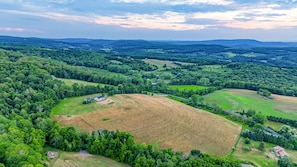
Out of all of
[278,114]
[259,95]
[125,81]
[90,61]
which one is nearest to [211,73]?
[259,95]

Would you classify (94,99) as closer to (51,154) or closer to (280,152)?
(51,154)

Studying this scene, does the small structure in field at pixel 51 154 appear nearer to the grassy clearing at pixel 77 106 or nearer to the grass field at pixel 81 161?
the grass field at pixel 81 161

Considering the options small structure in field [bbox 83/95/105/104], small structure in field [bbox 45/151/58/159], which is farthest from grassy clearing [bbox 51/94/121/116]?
small structure in field [bbox 45/151/58/159]

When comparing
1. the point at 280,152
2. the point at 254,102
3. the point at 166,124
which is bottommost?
the point at 280,152

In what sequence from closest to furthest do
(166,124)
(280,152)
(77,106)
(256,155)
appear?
(256,155) → (280,152) → (166,124) → (77,106)

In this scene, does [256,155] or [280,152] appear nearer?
[256,155]

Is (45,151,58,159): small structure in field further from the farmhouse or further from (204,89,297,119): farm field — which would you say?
(204,89,297,119): farm field

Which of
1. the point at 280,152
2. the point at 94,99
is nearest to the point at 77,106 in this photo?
the point at 94,99
